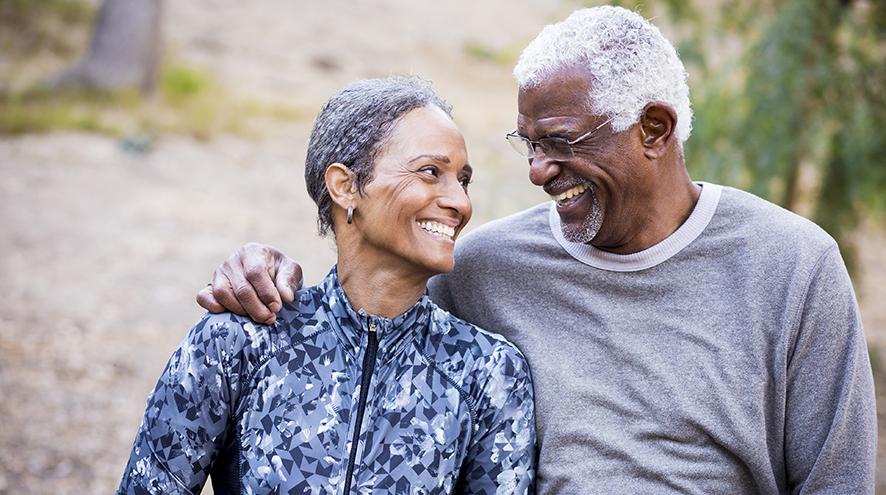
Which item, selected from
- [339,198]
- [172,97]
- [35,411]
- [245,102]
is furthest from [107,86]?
[339,198]

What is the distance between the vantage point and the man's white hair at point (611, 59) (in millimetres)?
2350

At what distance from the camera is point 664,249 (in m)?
2.44

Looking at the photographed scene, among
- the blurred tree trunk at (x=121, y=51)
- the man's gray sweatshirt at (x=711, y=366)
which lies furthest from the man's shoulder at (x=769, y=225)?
the blurred tree trunk at (x=121, y=51)

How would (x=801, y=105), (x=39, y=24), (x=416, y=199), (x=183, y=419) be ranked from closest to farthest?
(x=183, y=419), (x=416, y=199), (x=801, y=105), (x=39, y=24)

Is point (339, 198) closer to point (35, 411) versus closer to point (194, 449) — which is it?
point (194, 449)

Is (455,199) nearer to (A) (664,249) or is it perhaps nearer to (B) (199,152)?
(A) (664,249)

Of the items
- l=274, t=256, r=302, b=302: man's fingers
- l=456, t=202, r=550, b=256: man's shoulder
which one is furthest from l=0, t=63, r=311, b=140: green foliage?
l=274, t=256, r=302, b=302: man's fingers

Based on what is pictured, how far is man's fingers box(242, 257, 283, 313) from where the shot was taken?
2205mm

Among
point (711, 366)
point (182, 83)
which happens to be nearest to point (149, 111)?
point (182, 83)

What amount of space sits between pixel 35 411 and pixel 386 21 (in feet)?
49.0

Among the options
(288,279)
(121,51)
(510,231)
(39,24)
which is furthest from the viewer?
(39,24)

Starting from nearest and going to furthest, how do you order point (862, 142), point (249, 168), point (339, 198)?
point (339, 198) < point (862, 142) < point (249, 168)

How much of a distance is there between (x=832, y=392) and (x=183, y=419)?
Result: 5.01 feet

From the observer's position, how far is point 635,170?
242 centimetres
